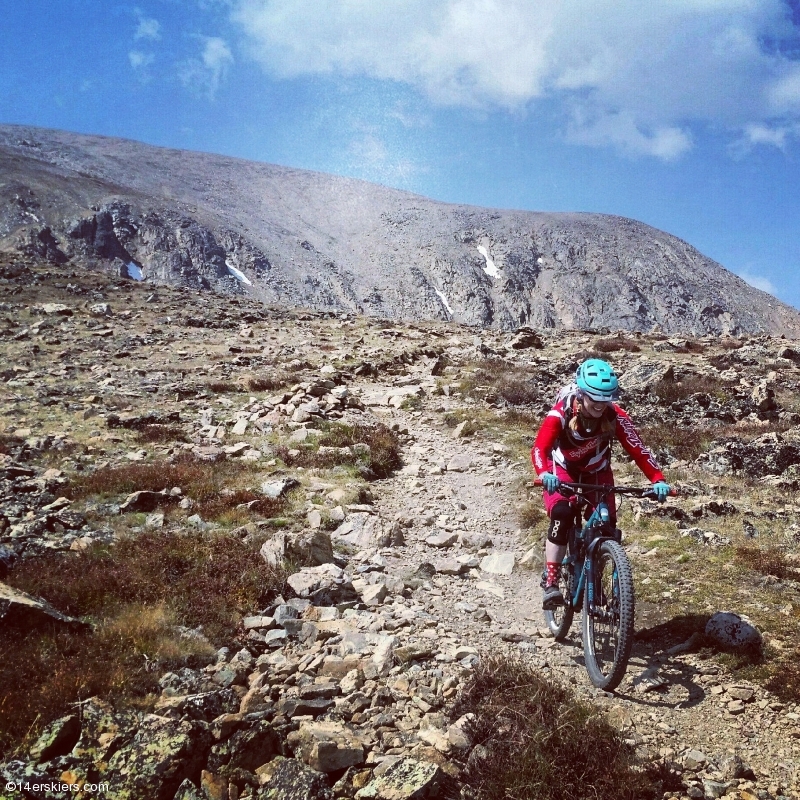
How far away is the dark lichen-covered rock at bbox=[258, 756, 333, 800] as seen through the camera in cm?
376

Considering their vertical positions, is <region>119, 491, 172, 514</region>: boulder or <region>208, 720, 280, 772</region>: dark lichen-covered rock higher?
<region>119, 491, 172, 514</region>: boulder

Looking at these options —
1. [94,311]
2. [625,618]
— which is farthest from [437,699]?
[94,311]

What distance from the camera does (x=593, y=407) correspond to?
18.1 feet

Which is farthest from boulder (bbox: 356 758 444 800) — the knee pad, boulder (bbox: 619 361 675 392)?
boulder (bbox: 619 361 675 392)

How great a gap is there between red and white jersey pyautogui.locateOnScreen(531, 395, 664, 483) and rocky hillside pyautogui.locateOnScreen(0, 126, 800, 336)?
312 ft

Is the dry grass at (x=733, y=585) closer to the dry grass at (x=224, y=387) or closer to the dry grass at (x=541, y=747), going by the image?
the dry grass at (x=541, y=747)

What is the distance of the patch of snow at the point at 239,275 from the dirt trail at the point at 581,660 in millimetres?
100716

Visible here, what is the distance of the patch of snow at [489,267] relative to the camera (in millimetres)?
130125

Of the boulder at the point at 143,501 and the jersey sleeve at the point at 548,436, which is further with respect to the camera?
the boulder at the point at 143,501

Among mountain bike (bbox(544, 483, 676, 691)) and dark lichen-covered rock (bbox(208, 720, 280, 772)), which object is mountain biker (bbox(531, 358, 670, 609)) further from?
dark lichen-covered rock (bbox(208, 720, 280, 772))

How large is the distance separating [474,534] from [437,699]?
473cm

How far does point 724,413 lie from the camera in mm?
15695

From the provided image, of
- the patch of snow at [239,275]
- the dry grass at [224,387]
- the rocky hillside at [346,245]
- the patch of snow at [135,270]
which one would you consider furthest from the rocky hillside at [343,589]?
the patch of snow at [135,270]

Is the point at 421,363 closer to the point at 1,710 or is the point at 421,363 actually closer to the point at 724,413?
the point at 724,413
